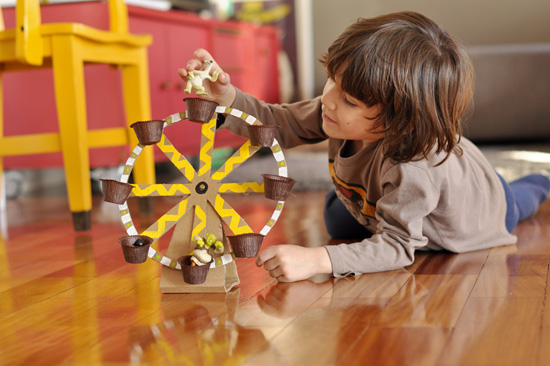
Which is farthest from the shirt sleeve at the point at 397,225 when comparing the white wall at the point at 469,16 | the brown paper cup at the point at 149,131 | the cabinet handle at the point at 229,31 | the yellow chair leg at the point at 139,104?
the white wall at the point at 469,16

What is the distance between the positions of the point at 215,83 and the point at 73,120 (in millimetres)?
574

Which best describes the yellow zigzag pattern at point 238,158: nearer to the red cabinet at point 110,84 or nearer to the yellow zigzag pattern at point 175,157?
the yellow zigzag pattern at point 175,157

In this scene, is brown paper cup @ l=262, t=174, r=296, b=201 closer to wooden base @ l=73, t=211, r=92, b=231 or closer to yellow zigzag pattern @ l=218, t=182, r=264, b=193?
yellow zigzag pattern @ l=218, t=182, r=264, b=193

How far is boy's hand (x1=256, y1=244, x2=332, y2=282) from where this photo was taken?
93 cm

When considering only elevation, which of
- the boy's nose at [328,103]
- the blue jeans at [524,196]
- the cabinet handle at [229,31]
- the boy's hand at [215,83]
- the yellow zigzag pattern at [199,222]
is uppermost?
the cabinet handle at [229,31]

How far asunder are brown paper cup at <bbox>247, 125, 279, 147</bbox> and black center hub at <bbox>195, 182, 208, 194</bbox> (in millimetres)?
93

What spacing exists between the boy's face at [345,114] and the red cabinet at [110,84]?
116cm

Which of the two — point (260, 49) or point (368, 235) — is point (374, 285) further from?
point (260, 49)

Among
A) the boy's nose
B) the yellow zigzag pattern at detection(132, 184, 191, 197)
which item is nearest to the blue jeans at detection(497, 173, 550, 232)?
the boy's nose

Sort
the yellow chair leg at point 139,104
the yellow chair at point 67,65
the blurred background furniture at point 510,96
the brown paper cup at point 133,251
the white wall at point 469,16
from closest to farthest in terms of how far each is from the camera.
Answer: the brown paper cup at point 133,251 < the yellow chair at point 67,65 < the yellow chair leg at point 139,104 < the blurred background furniture at point 510,96 < the white wall at point 469,16

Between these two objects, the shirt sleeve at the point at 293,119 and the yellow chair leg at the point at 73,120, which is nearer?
the shirt sleeve at the point at 293,119

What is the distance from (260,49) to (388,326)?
2.66 meters

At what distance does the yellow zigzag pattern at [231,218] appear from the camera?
910mm

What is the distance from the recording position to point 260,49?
3.26 m
